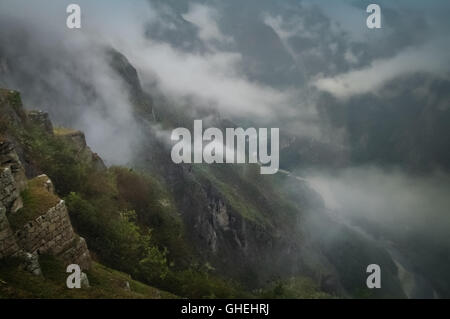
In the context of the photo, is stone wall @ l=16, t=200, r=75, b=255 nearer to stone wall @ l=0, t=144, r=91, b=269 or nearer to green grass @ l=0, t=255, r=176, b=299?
stone wall @ l=0, t=144, r=91, b=269

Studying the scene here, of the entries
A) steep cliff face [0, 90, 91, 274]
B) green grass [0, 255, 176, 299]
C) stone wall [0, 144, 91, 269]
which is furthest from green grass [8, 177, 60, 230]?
green grass [0, 255, 176, 299]

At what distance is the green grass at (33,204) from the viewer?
21.5 meters

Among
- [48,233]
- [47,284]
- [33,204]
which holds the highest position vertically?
[33,204]

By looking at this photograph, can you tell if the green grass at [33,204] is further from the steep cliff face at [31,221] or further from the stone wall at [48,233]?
the stone wall at [48,233]

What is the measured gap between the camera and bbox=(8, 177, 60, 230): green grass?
2148cm

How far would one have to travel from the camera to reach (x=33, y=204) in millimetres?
23422

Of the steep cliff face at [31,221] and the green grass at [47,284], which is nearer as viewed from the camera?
the green grass at [47,284]

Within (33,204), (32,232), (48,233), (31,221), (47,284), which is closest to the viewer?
→ (47,284)

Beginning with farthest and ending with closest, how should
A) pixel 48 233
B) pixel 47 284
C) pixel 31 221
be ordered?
pixel 48 233 < pixel 31 221 < pixel 47 284

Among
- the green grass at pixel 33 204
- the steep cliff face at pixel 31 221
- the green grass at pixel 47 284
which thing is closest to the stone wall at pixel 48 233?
the steep cliff face at pixel 31 221

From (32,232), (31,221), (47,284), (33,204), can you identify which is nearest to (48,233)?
(32,232)

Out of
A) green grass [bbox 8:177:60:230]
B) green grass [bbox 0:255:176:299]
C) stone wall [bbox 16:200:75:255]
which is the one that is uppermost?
green grass [bbox 8:177:60:230]

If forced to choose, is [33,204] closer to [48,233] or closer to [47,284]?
[48,233]
